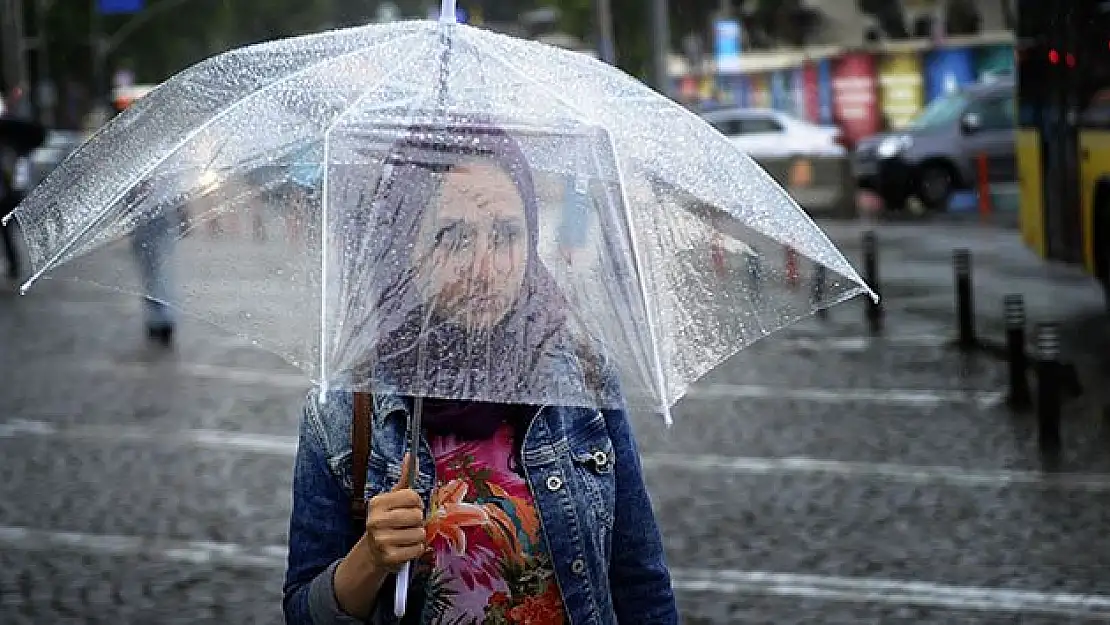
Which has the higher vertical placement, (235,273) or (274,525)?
(235,273)

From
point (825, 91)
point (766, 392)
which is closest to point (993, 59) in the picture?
point (825, 91)

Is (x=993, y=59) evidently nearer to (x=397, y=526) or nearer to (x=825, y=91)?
(x=825, y=91)

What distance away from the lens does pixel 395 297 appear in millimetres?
3186

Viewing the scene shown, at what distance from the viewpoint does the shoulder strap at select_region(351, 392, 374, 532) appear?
3191 mm

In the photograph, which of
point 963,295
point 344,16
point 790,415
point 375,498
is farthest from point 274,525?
point 344,16

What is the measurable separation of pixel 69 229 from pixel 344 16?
2948 inches

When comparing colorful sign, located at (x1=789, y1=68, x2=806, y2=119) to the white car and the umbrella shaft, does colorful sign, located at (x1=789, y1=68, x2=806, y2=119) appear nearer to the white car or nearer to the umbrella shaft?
the white car

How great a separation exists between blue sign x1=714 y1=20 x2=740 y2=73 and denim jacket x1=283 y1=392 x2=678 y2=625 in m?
58.2

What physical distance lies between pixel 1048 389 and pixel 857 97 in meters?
42.2

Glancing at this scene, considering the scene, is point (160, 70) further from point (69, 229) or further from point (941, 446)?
point (69, 229)

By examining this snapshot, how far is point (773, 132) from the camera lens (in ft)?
131

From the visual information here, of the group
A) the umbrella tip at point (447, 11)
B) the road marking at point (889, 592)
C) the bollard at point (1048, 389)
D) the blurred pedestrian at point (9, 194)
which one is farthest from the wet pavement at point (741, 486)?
the blurred pedestrian at point (9, 194)

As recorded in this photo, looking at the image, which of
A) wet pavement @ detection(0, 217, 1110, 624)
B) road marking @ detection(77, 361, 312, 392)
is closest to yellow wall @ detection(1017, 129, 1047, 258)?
wet pavement @ detection(0, 217, 1110, 624)

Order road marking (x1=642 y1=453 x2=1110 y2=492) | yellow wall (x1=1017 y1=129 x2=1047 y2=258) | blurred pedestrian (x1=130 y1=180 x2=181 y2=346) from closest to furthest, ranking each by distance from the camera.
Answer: blurred pedestrian (x1=130 y1=180 x2=181 y2=346)
road marking (x1=642 y1=453 x2=1110 y2=492)
yellow wall (x1=1017 y1=129 x2=1047 y2=258)
